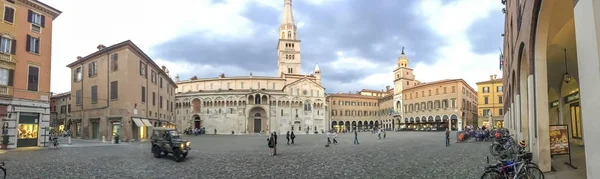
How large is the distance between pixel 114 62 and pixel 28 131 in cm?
1349

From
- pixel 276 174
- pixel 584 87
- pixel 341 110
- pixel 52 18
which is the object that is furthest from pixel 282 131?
pixel 584 87

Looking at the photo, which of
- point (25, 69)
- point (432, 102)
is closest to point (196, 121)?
point (432, 102)

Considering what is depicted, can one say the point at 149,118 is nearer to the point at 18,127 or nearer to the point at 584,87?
the point at 18,127

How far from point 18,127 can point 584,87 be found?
30168 mm

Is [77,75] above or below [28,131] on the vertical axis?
above

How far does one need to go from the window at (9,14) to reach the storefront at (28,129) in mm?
6183

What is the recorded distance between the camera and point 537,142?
10.5 meters

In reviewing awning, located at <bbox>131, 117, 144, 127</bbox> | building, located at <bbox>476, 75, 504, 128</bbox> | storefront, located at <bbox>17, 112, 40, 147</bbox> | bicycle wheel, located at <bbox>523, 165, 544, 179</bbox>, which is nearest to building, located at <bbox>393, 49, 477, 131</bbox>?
building, located at <bbox>476, 75, 504, 128</bbox>

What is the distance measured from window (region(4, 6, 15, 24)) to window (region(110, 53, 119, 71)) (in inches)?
522

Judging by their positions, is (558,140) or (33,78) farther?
(33,78)

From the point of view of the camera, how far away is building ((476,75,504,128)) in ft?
247

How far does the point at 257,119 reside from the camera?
3376 inches

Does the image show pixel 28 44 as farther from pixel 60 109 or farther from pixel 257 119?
pixel 257 119

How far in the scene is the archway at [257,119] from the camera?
84.9 metres
